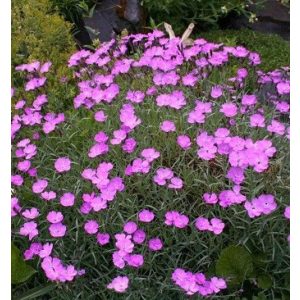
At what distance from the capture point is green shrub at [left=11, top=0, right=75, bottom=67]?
3.48 m

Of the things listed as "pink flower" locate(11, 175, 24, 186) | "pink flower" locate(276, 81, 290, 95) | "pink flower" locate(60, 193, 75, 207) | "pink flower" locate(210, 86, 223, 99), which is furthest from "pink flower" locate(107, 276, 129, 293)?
"pink flower" locate(276, 81, 290, 95)

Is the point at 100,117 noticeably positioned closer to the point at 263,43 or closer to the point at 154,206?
the point at 154,206

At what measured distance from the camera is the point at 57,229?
204cm

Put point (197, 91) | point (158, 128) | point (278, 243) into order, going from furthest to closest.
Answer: point (197, 91), point (158, 128), point (278, 243)

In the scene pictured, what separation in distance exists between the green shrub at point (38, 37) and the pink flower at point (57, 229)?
1553mm

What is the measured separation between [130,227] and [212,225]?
0.91 ft

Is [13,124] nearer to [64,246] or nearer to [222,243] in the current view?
[64,246]

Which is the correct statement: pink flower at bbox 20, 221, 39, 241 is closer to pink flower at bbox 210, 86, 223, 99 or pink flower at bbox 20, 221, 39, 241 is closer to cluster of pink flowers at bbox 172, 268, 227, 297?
cluster of pink flowers at bbox 172, 268, 227, 297

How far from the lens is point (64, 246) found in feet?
6.85

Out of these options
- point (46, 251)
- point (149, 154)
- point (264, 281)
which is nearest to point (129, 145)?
point (149, 154)

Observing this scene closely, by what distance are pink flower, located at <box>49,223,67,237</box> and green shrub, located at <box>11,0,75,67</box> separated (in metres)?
1.55

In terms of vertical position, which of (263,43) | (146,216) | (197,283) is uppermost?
(146,216)

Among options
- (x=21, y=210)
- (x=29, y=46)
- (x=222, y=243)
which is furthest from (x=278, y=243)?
(x=29, y=46)
